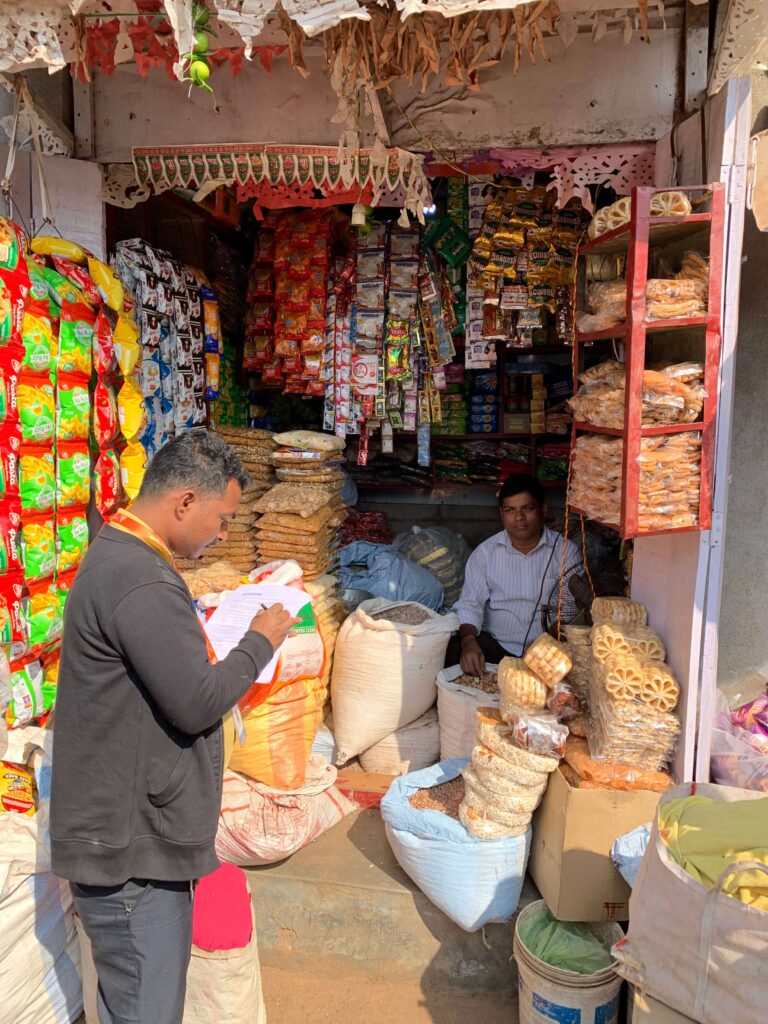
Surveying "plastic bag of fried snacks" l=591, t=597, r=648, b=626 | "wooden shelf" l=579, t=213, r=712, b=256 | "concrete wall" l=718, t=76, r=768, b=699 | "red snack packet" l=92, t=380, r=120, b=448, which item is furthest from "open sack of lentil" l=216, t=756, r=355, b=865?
"wooden shelf" l=579, t=213, r=712, b=256

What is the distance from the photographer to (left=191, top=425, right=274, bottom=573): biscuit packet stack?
408 cm

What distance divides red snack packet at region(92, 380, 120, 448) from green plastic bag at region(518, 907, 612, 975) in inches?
90.0

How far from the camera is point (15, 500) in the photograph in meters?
2.48

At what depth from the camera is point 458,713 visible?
314 cm

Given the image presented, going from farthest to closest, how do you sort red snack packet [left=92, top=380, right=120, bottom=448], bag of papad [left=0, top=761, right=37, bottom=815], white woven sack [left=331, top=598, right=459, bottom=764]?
white woven sack [left=331, top=598, right=459, bottom=764] < red snack packet [left=92, top=380, right=120, bottom=448] < bag of papad [left=0, top=761, right=37, bottom=815]

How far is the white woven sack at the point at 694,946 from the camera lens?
1.37m

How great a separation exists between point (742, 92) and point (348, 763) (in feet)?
10.00

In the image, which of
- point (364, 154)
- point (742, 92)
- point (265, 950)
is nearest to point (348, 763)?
point (265, 950)

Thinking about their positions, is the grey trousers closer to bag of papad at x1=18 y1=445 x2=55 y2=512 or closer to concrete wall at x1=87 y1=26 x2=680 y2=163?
bag of papad at x1=18 y1=445 x2=55 y2=512

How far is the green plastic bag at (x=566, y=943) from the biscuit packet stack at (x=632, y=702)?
0.54m

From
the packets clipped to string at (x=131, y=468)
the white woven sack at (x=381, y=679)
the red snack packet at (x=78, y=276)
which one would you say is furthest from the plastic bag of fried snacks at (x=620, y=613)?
the red snack packet at (x=78, y=276)

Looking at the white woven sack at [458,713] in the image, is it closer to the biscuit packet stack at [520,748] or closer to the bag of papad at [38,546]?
the biscuit packet stack at [520,748]

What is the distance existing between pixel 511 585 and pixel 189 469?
2.36m

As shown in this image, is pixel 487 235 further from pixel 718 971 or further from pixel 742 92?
pixel 718 971
